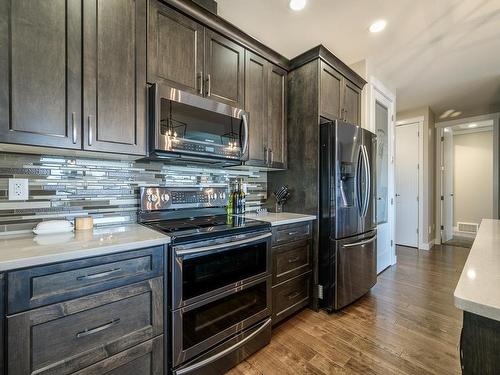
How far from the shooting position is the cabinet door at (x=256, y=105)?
2098 mm

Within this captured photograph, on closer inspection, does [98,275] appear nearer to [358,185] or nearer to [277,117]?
[277,117]

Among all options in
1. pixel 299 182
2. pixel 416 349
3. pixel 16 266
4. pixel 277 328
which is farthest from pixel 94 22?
pixel 416 349

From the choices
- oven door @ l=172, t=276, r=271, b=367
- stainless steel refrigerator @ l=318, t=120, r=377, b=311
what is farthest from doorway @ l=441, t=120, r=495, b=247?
oven door @ l=172, t=276, r=271, b=367

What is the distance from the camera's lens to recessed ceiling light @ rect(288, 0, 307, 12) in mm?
1873

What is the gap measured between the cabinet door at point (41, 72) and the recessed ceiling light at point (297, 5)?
1.51 m

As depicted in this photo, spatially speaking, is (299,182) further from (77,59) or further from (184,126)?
(77,59)

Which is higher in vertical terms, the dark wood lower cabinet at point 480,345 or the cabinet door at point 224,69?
the cabinet door at point 224,69

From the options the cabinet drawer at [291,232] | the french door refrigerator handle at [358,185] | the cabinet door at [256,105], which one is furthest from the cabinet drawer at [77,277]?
the french door refrigerator handle at [358,185]

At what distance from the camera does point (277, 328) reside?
1983 millimetres

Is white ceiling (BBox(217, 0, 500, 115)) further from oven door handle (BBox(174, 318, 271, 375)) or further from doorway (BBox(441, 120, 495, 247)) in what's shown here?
doorway (BBox(441, 120, 495, 247))

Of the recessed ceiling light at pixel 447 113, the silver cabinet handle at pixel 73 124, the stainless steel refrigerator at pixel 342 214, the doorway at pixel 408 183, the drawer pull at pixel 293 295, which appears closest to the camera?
the silver cabinet handle at pixel 73 124

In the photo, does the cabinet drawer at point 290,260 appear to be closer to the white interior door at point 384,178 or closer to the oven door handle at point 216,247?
the oven door handle at point 216,247

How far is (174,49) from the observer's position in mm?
1618

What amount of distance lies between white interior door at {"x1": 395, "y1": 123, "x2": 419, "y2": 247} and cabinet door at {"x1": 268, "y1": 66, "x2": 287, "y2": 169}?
346 centimetres
